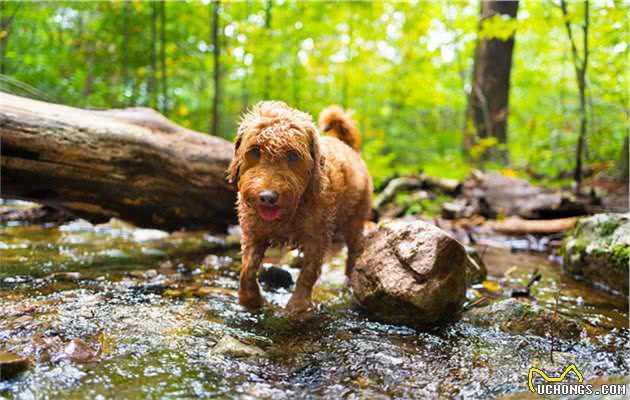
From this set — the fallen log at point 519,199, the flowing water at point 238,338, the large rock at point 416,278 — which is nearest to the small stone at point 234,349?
the flowing water at point 238,338

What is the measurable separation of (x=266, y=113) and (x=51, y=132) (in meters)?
2.86

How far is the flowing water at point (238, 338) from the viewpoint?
109 inches

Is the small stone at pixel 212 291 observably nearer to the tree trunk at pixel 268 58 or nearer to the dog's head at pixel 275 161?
the dog's head at pixel 275 161

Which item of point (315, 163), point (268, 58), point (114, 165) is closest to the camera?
point (315, 163)

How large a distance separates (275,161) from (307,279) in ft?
4.19

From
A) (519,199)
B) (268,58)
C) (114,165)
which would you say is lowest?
(519,199)

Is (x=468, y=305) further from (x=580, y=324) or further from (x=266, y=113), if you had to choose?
(x=266, y=113)

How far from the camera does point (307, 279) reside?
178 inches

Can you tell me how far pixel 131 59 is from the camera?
14.3 metres

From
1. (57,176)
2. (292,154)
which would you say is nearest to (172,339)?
(292,154)

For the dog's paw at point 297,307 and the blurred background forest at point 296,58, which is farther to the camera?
the blurred background forest at point 296,58

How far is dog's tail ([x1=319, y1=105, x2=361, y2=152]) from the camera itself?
650cm

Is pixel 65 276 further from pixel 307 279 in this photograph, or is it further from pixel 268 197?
pixel 268 197

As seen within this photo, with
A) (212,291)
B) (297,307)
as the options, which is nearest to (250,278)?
(297,307)
